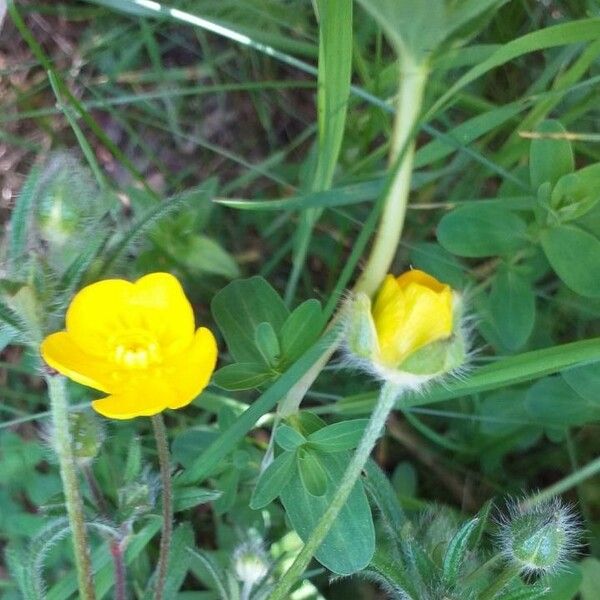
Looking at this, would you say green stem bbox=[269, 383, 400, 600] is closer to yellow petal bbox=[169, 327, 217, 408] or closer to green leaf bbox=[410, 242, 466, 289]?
yellow petal bbox=[169, 327, 217, 408]

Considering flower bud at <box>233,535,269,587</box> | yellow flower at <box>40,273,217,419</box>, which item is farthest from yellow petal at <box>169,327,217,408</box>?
flower bud at <box>233,535,269,587</box>

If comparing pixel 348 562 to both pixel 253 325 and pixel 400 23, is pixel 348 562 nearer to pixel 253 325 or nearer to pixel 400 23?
pixel 253 325

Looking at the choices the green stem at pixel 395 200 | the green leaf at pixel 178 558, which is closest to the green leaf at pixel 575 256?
A: the green stem at pixel 395 200

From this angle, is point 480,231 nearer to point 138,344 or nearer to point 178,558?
point 138,344

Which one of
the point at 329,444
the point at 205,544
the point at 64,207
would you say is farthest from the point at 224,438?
the point at 205,544

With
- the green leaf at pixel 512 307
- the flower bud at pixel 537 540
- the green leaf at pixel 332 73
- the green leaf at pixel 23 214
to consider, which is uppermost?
the green leaf at pixel 332 73

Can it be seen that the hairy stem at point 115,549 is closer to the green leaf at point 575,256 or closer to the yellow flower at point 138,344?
the yellow flower at point 138,344

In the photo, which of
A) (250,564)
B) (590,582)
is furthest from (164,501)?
(590,582)
